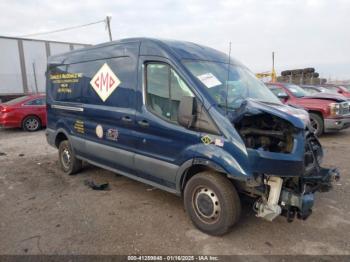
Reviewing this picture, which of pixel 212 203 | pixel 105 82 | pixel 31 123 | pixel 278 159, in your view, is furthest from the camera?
pixel 31 123

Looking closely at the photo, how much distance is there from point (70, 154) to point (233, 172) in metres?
3.79

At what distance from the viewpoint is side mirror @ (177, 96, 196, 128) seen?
3.33 meters

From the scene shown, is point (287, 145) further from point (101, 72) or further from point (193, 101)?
point (101, 72)

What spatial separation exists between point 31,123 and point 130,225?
31.3 ft

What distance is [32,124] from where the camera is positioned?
11.8 meters

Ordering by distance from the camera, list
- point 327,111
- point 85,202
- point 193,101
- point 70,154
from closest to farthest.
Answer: point 193,101
point 85,202
point 70,154
point 327,111

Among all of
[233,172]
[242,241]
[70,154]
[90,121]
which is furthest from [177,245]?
[70,154]

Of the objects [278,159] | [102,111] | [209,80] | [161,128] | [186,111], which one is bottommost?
[278,159]

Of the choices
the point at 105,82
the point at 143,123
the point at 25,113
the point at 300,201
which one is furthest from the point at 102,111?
the point at 25,113

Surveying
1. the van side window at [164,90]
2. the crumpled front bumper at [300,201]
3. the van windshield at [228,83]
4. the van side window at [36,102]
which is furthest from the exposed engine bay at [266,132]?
the van side window at [36,102]

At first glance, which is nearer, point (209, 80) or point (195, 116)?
point (195, 116)

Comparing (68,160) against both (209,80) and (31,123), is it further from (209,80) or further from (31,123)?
(31,123)

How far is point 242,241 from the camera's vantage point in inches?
134

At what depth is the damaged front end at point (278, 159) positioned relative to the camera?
309 centimetres
